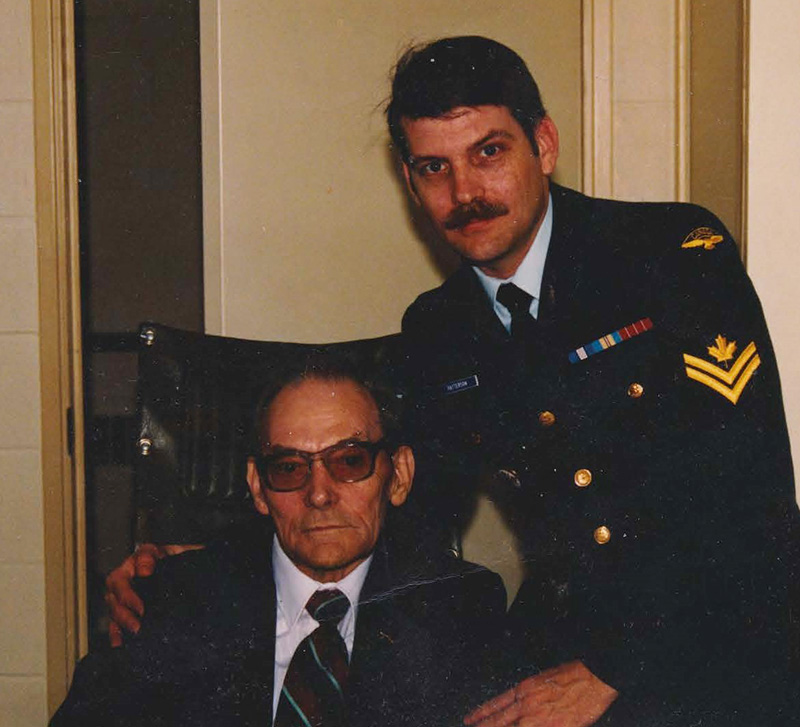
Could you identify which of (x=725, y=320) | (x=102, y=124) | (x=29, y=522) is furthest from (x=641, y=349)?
(x=102, y=124)

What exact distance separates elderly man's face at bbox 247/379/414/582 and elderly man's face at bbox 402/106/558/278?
0.30 metres

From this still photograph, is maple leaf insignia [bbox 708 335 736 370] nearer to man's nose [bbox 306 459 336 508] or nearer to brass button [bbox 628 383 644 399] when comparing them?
brass button [bbox 628 383 644 399]

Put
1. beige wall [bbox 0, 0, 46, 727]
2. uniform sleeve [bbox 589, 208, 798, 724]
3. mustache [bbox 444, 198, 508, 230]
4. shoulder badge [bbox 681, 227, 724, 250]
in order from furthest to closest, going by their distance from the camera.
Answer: beige wall [bbox 0, 0, 46, 727] → mustache [bbox 444, 198, 508, 230] → shoulder badge [bbox 681, 227, 724, 250] → uniform sleeve [bbox 589, 208, 798, 724]

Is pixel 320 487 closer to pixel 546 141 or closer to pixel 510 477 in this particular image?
pixel 510 477

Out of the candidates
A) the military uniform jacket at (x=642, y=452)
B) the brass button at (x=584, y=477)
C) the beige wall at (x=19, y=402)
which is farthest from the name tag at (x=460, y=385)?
the beige wall at (x=19, y=402)

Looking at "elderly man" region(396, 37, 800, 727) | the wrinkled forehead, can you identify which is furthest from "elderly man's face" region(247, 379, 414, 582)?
"elderly man" region(396, 37, 800, 727)

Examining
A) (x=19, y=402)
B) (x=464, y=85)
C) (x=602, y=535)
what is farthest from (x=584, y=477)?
(x=19, y=402)

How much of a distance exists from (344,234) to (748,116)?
2.59 ft

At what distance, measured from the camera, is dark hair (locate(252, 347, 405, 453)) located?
1.42 m

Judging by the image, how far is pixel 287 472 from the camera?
1.39m

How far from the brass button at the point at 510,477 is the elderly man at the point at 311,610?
0.15 meters

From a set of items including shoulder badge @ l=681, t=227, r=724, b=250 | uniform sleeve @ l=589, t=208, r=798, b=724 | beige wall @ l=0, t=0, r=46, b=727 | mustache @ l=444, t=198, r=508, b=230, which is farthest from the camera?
beige wall @ l=0, t=0, r=46, b=727

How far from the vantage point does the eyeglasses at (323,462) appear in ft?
4.49

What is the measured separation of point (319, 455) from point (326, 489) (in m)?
0.05
